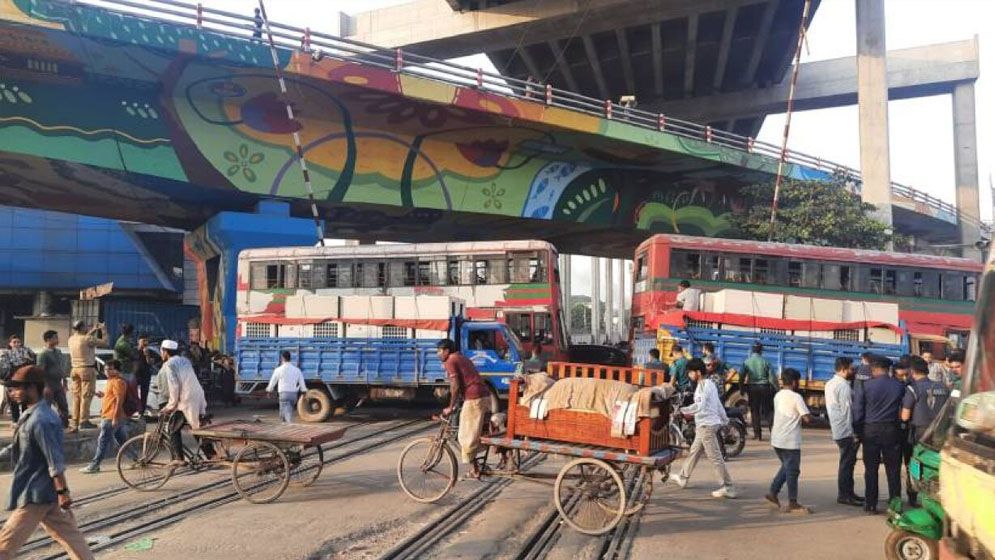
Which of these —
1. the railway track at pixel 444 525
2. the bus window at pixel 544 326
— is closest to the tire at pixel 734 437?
the railway track at pixel 444 525

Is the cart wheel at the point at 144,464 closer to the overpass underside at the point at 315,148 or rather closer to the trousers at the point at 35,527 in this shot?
the trousers at the point at 35,527

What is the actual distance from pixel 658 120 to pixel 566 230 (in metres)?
6.12

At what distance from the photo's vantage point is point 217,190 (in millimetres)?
18984

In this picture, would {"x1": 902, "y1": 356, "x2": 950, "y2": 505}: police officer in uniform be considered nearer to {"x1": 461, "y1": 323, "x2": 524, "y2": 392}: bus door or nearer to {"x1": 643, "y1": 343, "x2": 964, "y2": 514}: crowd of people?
{"x1": 643, "y1": 343, "x2": 964, "y2": 514}: crowd of people

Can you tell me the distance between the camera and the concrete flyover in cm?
2670

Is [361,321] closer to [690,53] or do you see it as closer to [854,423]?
[854,423]

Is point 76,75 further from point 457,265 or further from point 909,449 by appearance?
point 909,449

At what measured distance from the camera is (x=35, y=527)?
13.6 ft

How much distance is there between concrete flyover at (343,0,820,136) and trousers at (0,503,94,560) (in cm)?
2534

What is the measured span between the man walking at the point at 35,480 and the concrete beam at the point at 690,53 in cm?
2885

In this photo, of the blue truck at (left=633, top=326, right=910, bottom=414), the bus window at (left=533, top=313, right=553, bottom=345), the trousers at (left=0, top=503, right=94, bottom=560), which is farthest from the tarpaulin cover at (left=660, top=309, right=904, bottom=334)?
the trousers at (left=0, top=503, right=94, bottom=560)

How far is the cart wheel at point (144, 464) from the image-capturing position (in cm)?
734

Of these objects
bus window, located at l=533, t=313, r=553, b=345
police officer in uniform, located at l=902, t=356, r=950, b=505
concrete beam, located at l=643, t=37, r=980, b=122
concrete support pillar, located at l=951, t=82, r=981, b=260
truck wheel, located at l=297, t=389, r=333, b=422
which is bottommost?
truck wheel, located at l=297, t=389, r=333, b=422

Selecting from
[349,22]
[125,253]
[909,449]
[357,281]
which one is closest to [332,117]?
[357,281]
